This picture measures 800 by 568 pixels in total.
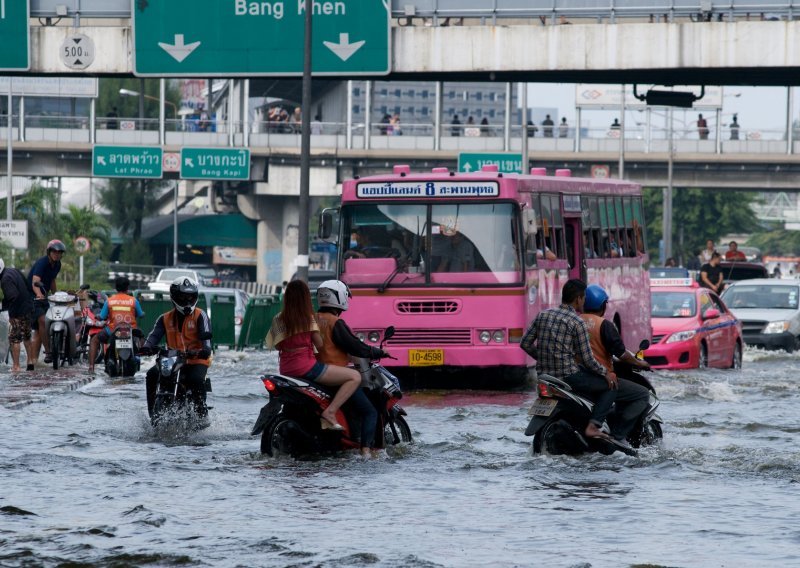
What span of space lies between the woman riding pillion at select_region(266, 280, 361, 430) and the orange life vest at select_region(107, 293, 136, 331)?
10236 millimetres

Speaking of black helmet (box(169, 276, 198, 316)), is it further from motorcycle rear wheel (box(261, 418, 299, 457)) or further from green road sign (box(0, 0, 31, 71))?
green road sign (box(0, 0, 31, 71))

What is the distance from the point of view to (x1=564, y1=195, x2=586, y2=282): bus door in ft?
73.8

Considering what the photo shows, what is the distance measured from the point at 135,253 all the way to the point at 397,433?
2883 inches

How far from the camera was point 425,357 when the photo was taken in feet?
64.6

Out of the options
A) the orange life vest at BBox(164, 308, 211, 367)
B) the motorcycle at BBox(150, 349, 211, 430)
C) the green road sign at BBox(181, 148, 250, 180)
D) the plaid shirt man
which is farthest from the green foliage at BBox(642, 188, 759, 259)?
the plaid shirt man

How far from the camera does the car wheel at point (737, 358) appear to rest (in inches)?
1021

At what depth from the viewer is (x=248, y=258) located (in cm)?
9269

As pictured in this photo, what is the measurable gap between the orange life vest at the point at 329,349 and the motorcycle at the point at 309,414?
0.64 ft

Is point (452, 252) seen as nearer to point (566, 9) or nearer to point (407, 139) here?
point (566, 9)

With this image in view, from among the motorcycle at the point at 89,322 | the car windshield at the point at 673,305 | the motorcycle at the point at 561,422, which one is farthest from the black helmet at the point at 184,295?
the car windshield at the point at 673,305

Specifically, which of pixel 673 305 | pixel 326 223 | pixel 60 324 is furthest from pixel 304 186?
pixel 326 223

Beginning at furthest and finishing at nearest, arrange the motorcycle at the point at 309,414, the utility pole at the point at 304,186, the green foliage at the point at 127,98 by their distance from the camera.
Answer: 1. the green foliage at the point at 127,98
2. the utility pole at the point at 304,186
3. the motorcycle at the point at 309,414

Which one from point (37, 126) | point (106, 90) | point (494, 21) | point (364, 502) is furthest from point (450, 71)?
point (106, 90)

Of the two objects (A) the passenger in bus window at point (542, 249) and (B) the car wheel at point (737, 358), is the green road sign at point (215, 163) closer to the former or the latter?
(B) the car wheel at point (737, 358)
